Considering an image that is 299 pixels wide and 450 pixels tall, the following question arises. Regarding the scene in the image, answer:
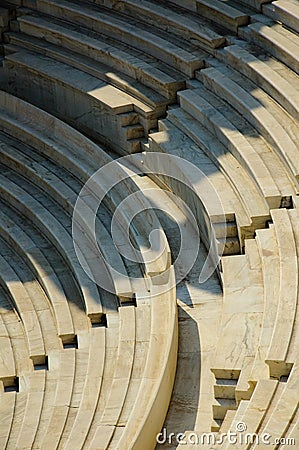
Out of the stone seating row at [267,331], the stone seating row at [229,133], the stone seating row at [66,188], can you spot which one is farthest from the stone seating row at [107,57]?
the stone seating row at [267,331]

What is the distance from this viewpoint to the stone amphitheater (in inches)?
526

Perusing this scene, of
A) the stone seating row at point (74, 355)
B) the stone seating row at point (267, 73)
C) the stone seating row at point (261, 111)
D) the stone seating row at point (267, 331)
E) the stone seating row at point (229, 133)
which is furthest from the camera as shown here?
the stone seating row at point (267, 73)

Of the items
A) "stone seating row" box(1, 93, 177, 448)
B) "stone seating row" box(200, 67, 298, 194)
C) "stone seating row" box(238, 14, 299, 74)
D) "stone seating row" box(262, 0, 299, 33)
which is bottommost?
"stone seating row" box(1, 93, 177, 448)

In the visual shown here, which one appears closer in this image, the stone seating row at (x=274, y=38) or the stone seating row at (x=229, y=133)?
the stone seating row at (x=229, y=133)

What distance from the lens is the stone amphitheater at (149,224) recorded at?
1337 cm

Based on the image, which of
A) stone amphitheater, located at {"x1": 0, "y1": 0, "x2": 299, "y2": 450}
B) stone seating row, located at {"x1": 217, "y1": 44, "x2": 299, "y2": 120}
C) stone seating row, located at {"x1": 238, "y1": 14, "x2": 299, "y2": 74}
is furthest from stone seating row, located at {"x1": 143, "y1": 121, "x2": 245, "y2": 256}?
stone seating row, located at {"x1": 238, "y1": 14, "x2": 299, "y2": 74}

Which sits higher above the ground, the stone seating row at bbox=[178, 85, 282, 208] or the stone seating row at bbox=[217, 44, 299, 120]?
the stone seating row at bbox=[217, 44, 299, 120]

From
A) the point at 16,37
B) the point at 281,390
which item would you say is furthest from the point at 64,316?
the point at 16,37

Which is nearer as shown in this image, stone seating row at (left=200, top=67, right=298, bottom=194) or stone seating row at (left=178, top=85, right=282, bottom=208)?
stone seating row at (left=178, top=85, right=282, bottom=208)

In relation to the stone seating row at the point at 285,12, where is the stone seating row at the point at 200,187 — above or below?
below

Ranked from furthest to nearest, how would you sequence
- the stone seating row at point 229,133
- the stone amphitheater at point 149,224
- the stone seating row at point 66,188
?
the stone seating row at point 66,188 → the stone seating row at point 229,133 → the stone amphitheater at point 149,224

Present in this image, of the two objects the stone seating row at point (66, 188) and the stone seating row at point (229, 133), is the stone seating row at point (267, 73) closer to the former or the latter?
the stone seating row at point (229, 133)

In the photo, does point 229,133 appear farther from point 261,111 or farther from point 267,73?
point 267,73

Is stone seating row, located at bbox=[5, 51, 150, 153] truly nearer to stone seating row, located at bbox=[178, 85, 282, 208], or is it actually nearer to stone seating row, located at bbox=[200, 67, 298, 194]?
stone seating row, located at bbox=[178, 85, 282, 208]
